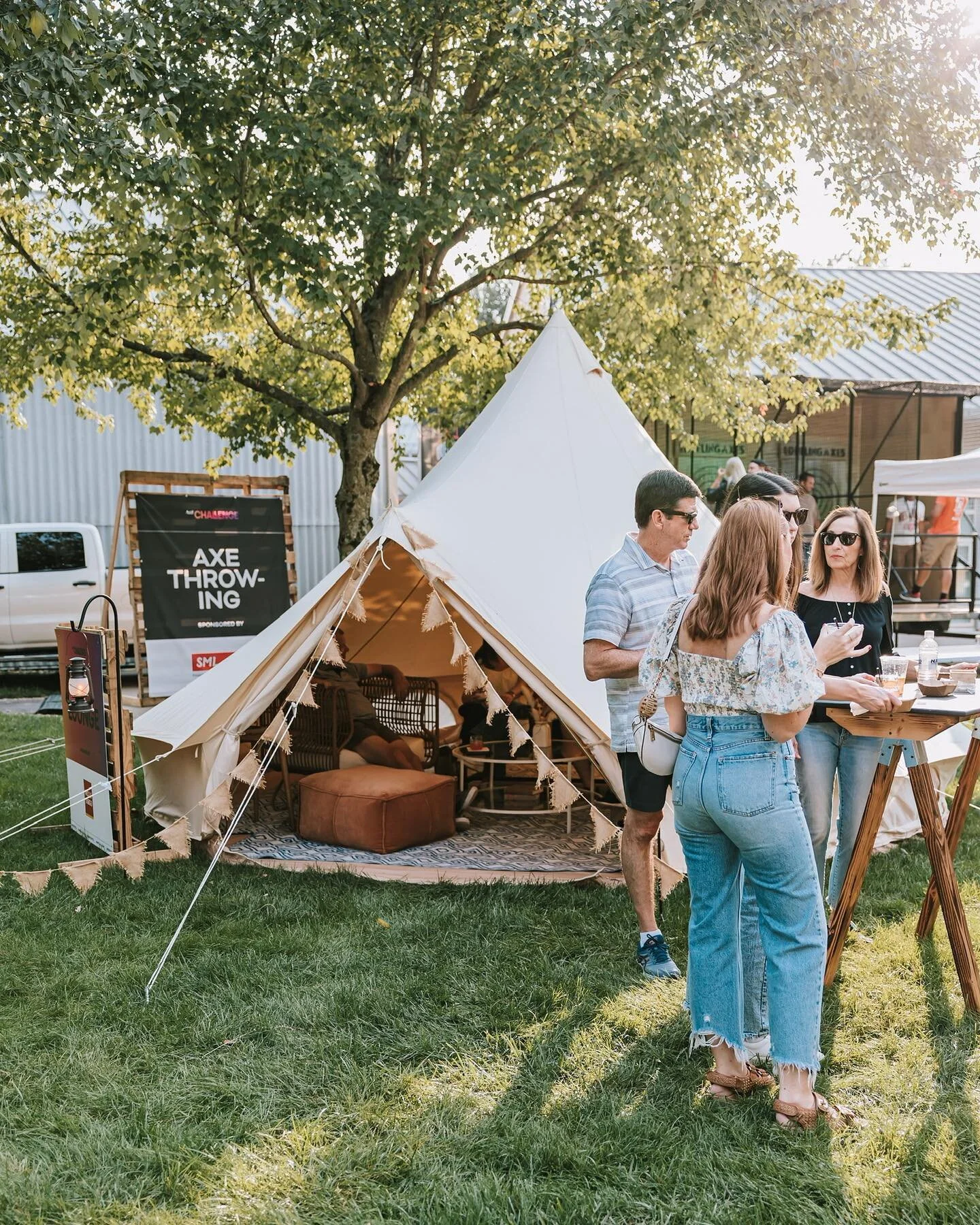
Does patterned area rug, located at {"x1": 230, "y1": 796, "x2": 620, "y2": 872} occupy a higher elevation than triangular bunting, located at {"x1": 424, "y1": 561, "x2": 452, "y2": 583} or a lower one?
lower

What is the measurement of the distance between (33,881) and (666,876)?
2.89 metres

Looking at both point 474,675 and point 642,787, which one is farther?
point 474,675

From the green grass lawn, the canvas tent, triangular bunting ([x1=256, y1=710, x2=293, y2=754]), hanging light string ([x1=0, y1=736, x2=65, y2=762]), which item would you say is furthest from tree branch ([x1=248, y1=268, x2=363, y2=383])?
the green grass lawn

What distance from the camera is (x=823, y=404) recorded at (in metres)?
9.91

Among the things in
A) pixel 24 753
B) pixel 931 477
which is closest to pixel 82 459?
pixel 24 753

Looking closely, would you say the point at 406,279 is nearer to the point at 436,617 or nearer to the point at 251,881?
the point at 436,617

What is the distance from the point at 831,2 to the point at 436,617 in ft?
16.9

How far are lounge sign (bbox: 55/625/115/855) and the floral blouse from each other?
340cm

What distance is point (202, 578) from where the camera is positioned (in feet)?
30.8

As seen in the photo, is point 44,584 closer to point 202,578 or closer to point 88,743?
point 202,578

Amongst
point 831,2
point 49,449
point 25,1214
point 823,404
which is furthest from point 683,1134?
point 49,449

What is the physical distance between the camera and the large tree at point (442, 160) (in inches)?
259

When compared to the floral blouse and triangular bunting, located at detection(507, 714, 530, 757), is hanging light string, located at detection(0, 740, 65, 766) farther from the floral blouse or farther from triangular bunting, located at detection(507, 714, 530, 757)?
the floral blouse

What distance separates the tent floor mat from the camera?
5.07m
